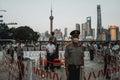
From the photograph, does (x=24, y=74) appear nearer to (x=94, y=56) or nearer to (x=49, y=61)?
(x=49, y=61)

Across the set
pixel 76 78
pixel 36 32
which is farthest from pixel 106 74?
pixel 36 32

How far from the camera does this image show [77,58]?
753cm

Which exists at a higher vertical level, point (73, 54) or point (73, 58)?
point (73, 54)

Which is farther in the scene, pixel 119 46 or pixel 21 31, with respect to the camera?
pixel 21 31

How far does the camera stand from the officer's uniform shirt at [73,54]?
7.47 m

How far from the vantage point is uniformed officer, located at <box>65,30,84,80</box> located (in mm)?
7469

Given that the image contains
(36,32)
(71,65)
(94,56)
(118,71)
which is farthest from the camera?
(36,32)

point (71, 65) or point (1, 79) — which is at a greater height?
point (71, 65)

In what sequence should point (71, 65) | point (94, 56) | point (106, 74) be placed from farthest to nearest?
1. point (94, 56)
2. point (106, 74)
3. point (71, 65)

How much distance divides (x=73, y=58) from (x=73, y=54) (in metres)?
0.11

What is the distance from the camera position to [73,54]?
24.6 ft

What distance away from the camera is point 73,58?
7516mm

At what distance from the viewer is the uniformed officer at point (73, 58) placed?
7.47 meters

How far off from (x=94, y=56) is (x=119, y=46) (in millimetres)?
11013
